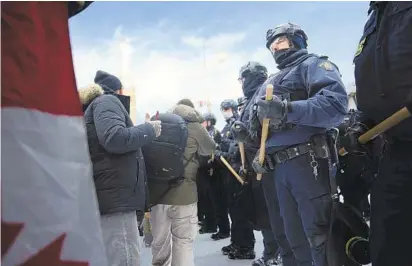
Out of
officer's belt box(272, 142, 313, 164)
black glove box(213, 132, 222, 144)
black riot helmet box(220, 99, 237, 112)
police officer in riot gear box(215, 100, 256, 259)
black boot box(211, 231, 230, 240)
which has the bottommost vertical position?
black boot box(211, 231, 230, 240)

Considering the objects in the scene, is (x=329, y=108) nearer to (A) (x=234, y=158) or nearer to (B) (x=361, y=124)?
(B) (x=361, y=124)

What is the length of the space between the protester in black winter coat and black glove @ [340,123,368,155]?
1196 millimetres

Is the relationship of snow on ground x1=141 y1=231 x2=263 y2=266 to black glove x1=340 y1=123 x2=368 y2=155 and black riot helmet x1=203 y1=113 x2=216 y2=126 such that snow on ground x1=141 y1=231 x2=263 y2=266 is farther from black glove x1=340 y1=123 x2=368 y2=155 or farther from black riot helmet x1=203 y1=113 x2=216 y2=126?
black glove x1=340 y1=123 x2=368 y2=155

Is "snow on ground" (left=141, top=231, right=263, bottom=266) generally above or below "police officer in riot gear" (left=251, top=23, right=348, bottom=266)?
below

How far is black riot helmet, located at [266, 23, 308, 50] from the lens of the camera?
2.54 m

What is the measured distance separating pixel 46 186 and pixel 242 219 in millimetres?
3696

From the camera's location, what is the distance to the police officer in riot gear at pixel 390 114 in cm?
147

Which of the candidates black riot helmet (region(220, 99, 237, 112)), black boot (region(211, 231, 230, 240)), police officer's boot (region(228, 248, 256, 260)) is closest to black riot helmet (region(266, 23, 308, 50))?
police officer's boot (region(228, 248, 256, 260))

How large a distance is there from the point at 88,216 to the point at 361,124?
1.26 metres

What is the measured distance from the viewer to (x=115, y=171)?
2.43m

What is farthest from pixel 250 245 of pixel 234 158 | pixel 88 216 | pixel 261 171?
pixel 88 216

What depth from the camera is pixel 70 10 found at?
93 centimetres

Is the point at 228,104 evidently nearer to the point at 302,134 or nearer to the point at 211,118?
the point at 211,118

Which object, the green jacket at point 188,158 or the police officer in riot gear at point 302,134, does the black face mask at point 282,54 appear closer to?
the police officer in riot gear at point 302,134
